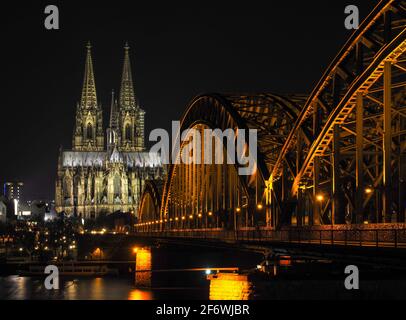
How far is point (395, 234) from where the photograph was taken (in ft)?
138

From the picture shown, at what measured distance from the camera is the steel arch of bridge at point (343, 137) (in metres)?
50.7

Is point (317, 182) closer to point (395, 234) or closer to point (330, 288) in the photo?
point (330, 288)

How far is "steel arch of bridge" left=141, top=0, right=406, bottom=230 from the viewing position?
166ft

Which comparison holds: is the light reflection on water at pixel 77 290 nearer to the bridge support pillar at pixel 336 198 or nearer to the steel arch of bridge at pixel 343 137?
the steel arch of bridge at pixel 343 137

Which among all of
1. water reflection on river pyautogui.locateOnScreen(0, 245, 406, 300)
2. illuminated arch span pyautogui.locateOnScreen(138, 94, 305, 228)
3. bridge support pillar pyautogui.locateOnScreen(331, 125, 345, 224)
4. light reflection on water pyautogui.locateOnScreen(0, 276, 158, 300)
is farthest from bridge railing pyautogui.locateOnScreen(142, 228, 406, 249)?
light reflection on water pyautogui.locateOnScreen(0, 276, 158, 300)

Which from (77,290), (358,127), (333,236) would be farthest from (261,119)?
(333,236)

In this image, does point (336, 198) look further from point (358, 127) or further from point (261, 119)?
point (261, 119)

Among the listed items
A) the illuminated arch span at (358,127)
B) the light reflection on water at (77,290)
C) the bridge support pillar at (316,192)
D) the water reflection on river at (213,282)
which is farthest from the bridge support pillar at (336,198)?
the light reflection on water at (77,290)

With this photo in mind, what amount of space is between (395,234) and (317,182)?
1755cm

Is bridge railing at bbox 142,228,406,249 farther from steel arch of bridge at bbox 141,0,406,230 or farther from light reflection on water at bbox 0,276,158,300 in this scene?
light reflection on water at bbox 0,276,158,300

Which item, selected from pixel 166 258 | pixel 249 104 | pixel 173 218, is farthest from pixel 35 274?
pixel 249 104

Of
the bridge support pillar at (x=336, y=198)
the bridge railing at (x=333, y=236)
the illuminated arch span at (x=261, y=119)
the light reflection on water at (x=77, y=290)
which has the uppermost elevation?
the illuminated arch span at (x=261, y=119)

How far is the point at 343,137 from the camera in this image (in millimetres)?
64312

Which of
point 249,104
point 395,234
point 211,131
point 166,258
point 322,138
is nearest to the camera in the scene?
point 395,234
